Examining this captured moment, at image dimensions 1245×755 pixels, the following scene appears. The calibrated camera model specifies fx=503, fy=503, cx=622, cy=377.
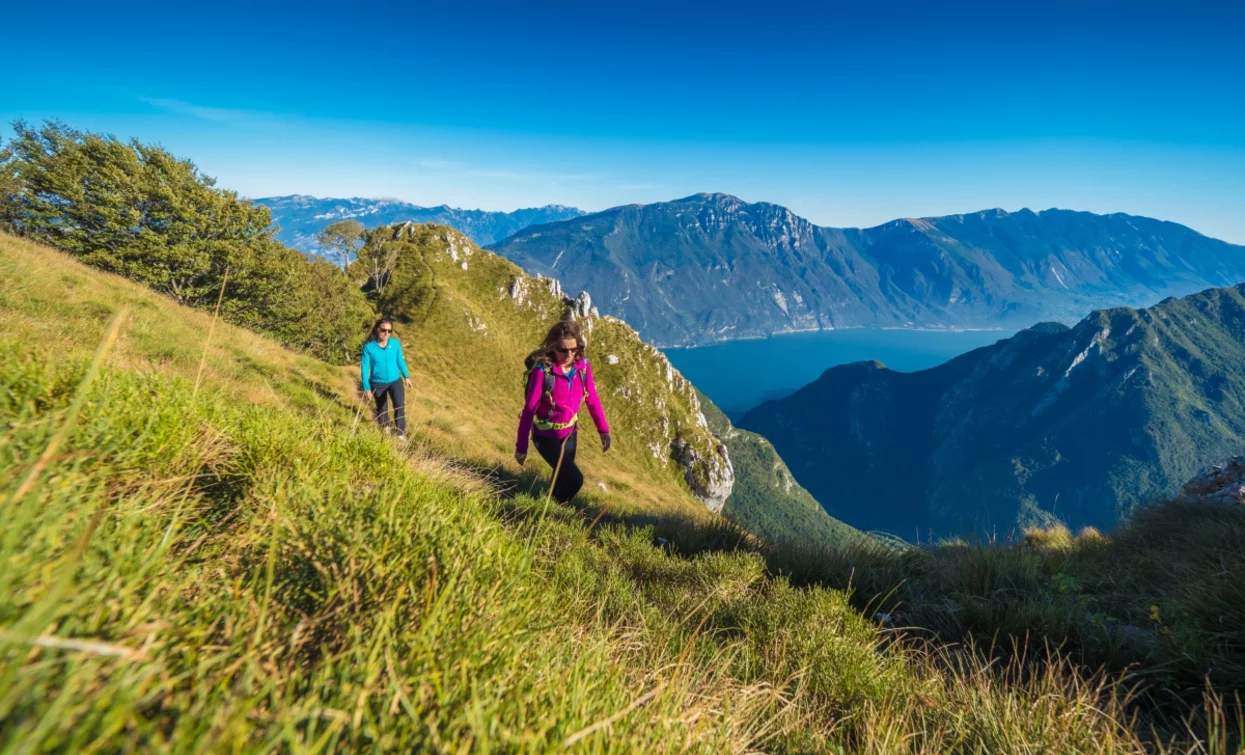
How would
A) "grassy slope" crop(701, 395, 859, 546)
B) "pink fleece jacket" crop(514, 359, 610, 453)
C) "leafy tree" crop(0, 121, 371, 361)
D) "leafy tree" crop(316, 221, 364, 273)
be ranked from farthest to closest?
"grassy slope" crop(701, 395, 859, 546) < "leafy tree" crop(316, 221, 364, 273) < "leafy tree" crop(0, 121, 371, 361) < "pink fleece jacket" crop(514, 359, 610, 453)

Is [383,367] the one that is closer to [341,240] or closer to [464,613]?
[464,613]

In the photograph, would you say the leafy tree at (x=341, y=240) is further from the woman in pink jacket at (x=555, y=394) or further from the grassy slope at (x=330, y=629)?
the grassy slope at (x=330, y=629)

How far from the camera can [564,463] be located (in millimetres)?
6953

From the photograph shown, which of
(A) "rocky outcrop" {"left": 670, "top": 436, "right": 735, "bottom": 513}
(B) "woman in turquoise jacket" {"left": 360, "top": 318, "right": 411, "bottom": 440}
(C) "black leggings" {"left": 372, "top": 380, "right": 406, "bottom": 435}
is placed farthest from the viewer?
Answer: (A) "rocky outcrop" {"left": 670, "top": 436, "right": 735, "bottom": 513}

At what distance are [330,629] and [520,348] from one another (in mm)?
92254

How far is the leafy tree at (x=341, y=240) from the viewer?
7644 centimetres

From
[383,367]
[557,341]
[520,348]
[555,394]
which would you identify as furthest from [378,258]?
[555,394]

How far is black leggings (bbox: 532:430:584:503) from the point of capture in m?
6.75

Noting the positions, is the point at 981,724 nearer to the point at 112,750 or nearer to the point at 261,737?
the point at 261,737

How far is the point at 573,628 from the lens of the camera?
2.10 metres

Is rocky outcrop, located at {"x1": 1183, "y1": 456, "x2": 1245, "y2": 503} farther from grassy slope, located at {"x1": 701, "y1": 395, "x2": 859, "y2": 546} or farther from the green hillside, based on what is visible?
grassy slope, located at {"x1": 701, "y1": 395, "x2": 859, "y2": 546}

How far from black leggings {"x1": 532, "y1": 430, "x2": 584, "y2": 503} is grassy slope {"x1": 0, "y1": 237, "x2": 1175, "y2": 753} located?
3.07 meters

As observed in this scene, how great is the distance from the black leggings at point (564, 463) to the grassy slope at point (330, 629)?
10.1 feet

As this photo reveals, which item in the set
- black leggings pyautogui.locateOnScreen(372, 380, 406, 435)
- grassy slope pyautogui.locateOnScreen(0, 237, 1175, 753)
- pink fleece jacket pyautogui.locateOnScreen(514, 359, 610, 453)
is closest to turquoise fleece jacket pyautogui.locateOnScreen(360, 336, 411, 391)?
black leggings pyautogui.locateOnScreen(372, 380, 406, 435)
